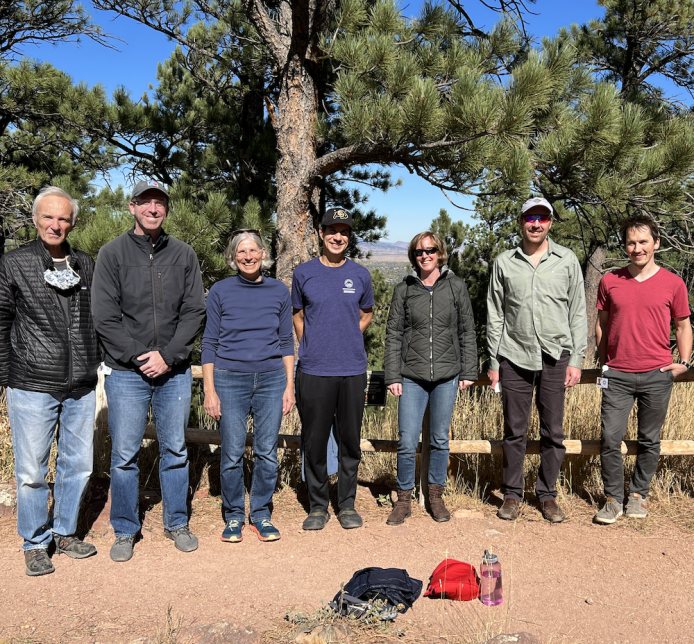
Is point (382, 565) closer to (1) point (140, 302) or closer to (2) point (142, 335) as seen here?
Result: (2) point (142, 335)

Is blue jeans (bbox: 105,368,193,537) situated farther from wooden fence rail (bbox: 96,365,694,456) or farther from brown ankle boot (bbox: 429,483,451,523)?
Result: brown ankle boot (bbox: 429,483,451,523)

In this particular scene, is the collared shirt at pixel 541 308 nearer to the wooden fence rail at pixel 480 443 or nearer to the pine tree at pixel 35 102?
the wooden fence rail at pixel 480 443

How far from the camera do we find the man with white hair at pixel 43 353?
132 inches

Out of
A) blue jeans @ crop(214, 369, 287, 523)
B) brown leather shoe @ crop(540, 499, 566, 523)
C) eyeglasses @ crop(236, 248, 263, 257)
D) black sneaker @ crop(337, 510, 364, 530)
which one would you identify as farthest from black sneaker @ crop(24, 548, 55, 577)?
brown leather shoe @ crop(540, 499, 566, 523)

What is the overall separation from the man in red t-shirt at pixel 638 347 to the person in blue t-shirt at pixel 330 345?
1618 millimetres

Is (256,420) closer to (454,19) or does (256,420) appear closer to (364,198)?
(454,19)

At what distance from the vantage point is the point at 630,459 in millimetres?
4926

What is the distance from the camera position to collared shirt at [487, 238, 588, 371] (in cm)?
393

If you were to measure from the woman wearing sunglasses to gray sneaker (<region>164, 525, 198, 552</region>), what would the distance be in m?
1.39

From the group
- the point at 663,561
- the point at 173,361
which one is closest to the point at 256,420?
the point at 173,361

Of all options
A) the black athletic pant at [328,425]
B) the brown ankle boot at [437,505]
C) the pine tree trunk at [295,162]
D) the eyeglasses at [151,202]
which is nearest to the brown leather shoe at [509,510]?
the brown ankle boot at [437,505]

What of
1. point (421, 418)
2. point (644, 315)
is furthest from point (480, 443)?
point (644, 315)

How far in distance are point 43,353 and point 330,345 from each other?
1.62 meters

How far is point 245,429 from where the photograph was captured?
3869mm
